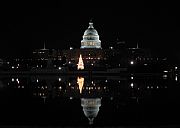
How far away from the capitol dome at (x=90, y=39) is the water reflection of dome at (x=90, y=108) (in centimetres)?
10641

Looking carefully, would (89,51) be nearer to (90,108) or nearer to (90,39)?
(90,39)

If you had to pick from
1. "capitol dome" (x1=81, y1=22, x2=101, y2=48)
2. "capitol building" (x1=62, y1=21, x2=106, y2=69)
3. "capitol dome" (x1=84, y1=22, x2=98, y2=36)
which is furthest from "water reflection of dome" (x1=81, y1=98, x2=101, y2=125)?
"capitol dome" (x1=84, y1=22, x2=98, y2=36)

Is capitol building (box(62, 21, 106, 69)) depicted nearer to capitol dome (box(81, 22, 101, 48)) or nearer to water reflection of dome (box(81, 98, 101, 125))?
capitol dome (box(81, 22, 101, 48))


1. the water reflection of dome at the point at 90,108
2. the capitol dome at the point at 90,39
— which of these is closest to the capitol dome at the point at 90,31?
the capitol dome at the point at 90,39

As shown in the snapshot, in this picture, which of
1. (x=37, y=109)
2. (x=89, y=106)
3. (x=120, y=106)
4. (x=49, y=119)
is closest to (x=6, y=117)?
(x=49, y=119)

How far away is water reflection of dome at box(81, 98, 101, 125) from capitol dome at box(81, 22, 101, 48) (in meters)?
106

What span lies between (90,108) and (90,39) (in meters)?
111

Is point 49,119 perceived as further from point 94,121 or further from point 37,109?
point 37,109

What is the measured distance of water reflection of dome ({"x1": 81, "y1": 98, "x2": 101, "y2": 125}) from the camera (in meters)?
18.8

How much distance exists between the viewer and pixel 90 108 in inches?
849

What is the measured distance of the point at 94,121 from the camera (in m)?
17.4

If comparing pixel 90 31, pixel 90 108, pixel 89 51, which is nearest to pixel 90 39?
pixel 90 31

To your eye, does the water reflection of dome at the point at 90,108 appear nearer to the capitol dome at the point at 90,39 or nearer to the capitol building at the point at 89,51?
the capitol building at the point at 89,51

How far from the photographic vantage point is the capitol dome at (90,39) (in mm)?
132375
